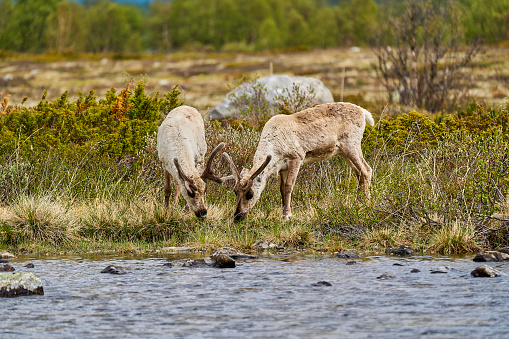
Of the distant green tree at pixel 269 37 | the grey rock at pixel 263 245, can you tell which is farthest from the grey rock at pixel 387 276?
the distant green tree at pixel 269 37

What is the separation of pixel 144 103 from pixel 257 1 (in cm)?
12686

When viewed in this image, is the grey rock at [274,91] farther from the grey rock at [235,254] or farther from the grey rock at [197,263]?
the grey rock at [197,263]

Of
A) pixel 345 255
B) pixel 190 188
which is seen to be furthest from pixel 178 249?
pixel 345 255

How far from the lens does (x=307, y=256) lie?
9.44 meters

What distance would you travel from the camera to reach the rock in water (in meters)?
6.88

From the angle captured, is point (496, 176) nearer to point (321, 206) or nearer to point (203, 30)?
point (321, 206)

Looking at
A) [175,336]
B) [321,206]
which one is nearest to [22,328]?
[175,336]

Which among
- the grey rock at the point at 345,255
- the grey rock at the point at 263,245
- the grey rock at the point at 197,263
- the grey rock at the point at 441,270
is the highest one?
the grey rock at the point at 441,270

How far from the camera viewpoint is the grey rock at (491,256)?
8.53 meters

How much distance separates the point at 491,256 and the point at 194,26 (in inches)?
5073

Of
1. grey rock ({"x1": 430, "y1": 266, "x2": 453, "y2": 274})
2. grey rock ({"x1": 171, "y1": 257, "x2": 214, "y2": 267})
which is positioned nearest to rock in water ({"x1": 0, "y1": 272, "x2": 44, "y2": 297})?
grey rock ({"x1": 171, "y1": 257, "x2": 214, "y2": 267})

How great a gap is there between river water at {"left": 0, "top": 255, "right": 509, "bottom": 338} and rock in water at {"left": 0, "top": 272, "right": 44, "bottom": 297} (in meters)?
0.11

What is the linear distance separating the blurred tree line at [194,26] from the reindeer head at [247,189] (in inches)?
3577

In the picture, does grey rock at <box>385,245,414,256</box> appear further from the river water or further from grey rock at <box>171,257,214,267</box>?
grey rock at <box>171,257,214,267</box>
